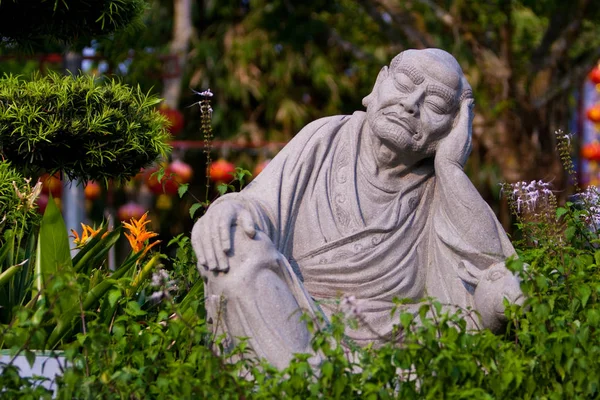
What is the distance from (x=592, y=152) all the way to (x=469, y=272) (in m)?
7.25

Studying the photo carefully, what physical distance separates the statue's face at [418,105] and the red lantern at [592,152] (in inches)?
279

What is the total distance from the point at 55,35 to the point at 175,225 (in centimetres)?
917

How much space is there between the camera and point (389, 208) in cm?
478

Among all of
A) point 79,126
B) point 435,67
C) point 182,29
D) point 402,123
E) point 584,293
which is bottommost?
point 584,293

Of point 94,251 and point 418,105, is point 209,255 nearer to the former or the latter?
point 418,105

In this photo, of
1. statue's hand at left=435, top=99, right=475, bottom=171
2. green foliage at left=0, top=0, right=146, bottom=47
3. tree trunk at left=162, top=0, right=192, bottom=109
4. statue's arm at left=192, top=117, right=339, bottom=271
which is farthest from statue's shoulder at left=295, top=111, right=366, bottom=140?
tree trunk at left=162, top=0, right=192, bottom=109

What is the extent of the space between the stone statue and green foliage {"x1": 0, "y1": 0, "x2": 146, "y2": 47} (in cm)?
184

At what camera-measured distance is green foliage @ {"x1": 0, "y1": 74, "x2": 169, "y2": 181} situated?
5.77m

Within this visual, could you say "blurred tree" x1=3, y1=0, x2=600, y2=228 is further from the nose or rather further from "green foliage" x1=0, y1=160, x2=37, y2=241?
the nose

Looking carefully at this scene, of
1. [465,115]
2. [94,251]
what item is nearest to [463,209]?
[465,115]

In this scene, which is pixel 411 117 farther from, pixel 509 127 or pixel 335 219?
pixel 509 127

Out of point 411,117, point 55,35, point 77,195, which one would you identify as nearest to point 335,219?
point 411,117

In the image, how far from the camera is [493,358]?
3881mm

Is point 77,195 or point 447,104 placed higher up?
point 77,195
